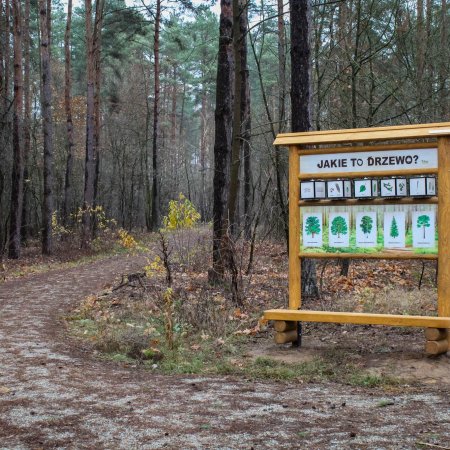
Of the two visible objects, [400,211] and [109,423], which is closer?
[109,423]

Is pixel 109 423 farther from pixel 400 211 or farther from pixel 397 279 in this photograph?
pixel 397 279

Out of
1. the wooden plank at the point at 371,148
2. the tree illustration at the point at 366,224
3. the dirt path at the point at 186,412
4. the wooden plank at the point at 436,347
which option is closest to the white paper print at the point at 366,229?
the tree illustration at the point at 366,224

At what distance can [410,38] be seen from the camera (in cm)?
1555

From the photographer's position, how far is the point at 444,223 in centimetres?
644

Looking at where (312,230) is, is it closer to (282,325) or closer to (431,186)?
(282,325)

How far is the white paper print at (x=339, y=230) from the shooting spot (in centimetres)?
697

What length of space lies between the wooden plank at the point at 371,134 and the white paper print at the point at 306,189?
1.57 feet

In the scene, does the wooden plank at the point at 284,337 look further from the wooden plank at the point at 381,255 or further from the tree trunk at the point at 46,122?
the tree trunk at the point at 46,122

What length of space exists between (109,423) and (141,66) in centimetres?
3644

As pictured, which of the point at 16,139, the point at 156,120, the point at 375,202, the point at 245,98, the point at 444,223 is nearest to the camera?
the point at 444,223

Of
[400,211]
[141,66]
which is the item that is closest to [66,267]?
[400,211]

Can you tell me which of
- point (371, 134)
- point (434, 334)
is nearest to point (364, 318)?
point (434, 334)

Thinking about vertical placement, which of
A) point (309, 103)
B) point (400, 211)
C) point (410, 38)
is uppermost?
point (410, 38)

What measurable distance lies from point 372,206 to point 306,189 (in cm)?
81
